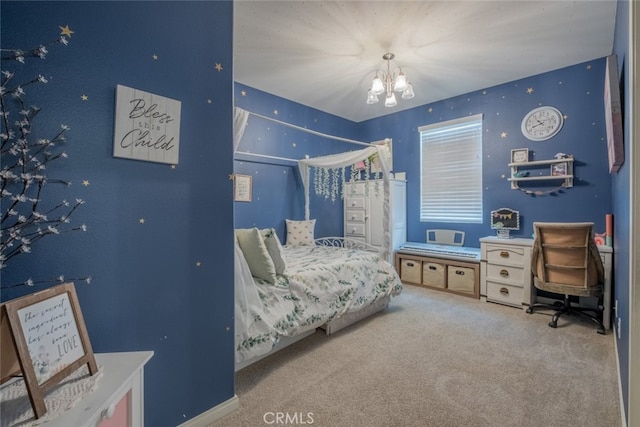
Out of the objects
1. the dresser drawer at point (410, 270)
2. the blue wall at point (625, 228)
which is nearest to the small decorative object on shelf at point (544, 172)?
the dresser drawer at point (410, 270)

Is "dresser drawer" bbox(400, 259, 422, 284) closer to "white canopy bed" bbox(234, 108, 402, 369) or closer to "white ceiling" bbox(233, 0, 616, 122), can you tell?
"white canopy bed" bbox(234, 108, 402, 369)

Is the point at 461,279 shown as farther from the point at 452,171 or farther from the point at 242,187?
the point at 242,187

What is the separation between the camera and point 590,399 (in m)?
1.76

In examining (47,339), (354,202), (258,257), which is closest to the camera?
(47,339)

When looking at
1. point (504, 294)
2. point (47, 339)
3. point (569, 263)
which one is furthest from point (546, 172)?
point (47, 339)

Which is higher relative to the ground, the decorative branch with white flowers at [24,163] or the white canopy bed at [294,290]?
the decorative branch with white flowers at [24,163]

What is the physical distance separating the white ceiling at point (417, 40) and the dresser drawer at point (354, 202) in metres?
1.71

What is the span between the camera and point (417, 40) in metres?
2.80

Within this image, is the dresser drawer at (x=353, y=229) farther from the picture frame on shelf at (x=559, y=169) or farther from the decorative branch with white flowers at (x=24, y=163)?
the decorative branch with white flowers at (x=24, y=163)

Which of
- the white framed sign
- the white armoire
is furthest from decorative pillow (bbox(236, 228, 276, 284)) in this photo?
the white armoire

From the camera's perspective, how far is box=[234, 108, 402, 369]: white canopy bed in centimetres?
197

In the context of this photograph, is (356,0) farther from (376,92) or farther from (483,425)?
(483,425)

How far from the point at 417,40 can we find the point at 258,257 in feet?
8.38

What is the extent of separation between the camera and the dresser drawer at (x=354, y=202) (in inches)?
→ 189
